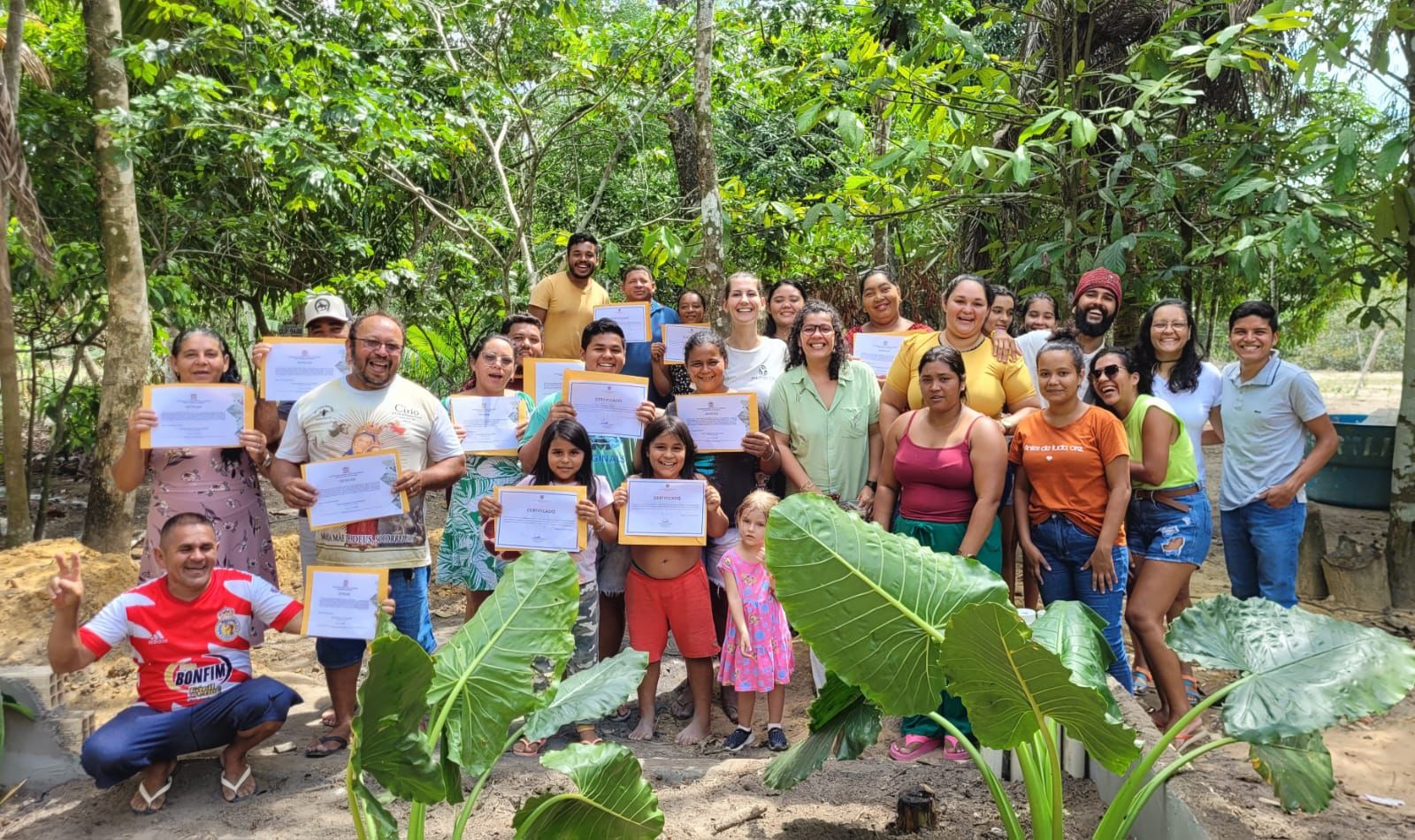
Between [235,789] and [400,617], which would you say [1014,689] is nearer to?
[400,617]

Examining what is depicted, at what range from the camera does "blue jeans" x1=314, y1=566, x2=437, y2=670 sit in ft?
12.7

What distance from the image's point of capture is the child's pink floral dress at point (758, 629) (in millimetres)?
4137

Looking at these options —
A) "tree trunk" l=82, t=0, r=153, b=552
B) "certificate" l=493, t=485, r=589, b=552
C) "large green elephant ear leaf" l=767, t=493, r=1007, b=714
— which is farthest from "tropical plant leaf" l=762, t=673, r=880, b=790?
"tree trunk" l=82, t=0, r=153, b=552

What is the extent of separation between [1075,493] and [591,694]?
2185mm

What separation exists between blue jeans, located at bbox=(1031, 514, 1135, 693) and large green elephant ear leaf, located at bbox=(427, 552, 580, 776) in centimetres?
207

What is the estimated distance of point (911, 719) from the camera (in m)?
3.85

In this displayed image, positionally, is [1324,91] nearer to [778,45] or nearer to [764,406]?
[778,45]

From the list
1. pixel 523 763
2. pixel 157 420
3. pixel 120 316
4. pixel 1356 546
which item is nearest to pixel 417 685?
pixel 523 763

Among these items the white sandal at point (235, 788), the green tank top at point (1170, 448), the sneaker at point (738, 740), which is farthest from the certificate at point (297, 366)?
the green tank top at point (1170, 448)

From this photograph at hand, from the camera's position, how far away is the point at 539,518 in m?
3.97

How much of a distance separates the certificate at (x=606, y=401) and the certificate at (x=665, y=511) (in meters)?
0.33

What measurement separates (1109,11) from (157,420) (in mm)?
6691

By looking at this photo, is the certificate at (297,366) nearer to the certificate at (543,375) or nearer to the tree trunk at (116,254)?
the certificate at (543,375)

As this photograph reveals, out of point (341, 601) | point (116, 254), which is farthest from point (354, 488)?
point (116, 254)
